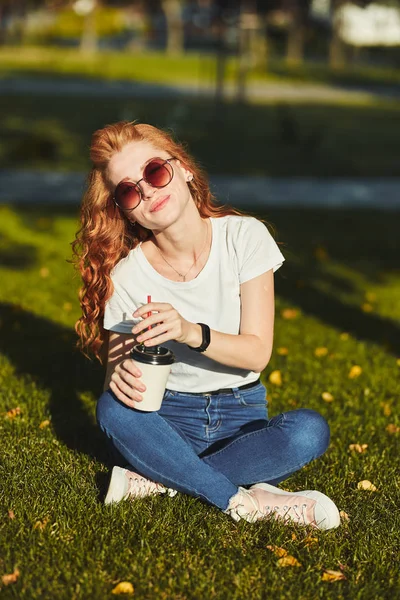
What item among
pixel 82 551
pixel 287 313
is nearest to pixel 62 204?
pixel 287 313

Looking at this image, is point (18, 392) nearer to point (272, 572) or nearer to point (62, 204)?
point (272, 572)

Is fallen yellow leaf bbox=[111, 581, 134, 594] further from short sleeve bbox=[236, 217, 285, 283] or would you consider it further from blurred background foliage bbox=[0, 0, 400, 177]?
blurred background foliage bbox=[0, 0, 400, 177]

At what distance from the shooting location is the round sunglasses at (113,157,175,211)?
3111mm

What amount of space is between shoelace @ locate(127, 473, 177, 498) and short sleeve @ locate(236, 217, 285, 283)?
776 millimetres

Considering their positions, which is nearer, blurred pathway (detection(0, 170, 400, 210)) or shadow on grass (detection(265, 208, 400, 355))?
shadow on grass (detection(265, 208, 400, 355))

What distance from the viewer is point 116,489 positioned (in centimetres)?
322

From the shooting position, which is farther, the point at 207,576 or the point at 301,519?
the point at 301,519

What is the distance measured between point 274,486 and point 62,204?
20.7 ft

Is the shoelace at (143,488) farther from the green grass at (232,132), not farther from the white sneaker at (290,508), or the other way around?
the green grass at (232,132)

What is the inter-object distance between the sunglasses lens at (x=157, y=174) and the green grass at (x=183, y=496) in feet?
3.58

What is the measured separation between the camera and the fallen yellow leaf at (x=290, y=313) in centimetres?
610

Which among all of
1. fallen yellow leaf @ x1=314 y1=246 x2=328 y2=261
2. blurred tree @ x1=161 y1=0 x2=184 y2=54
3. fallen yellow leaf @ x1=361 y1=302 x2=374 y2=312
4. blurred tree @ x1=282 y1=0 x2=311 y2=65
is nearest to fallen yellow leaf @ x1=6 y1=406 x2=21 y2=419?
fallen yellow leaf @ x1=361 y1=302 x2=374 y2=312

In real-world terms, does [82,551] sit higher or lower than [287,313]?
Answer: higher

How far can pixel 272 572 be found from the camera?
9.41ft
